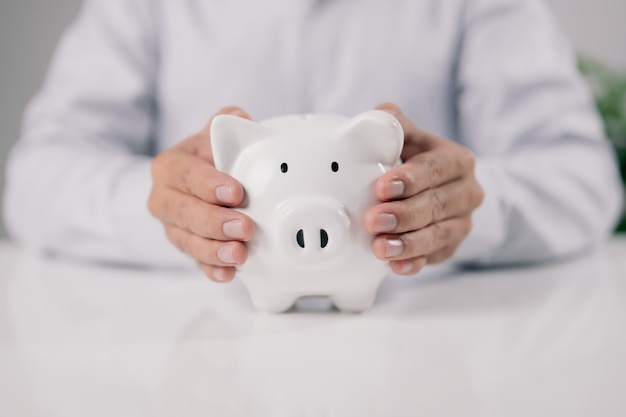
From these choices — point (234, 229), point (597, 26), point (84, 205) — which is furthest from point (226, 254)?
point (597, 26)

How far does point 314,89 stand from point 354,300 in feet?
1.73

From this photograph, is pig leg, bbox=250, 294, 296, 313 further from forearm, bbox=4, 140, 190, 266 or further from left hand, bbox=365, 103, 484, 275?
forearm, bbox=4, 140, 190, 266

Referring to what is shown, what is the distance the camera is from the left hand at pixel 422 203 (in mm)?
693

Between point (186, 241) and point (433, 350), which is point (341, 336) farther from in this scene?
point (186, 241)

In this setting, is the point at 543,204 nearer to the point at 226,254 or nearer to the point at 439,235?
the point at 439,235

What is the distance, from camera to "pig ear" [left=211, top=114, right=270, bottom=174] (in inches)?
27.0

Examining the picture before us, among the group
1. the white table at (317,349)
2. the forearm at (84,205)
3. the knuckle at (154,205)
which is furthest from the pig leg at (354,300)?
the forearm at (84,205)

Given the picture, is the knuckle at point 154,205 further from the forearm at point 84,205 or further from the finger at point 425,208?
the finger at point 425,208

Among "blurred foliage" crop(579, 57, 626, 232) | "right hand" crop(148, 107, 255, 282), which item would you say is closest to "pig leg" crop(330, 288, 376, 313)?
"right hand" crop(148, 107, 255, 282)

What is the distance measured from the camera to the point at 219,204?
717mm

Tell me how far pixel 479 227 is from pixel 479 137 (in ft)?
0.97

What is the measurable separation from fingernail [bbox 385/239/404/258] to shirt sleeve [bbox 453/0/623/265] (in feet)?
1.25

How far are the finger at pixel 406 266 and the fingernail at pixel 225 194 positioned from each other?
181 millimetres

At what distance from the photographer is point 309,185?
2.21 feet
